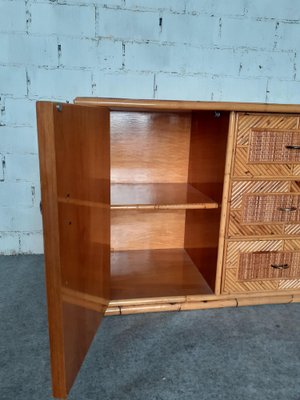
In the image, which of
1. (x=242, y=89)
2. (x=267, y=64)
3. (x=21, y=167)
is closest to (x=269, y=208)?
(x=242, y=89)

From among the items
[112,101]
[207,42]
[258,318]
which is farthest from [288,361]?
[207,42]

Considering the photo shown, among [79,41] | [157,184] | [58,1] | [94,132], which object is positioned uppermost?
[58,1]

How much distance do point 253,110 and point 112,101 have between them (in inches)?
16.8

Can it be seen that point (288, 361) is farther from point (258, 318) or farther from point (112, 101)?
point (112, 101)

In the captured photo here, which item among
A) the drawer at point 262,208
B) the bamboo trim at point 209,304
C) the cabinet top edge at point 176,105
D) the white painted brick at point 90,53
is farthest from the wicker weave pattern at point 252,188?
the white painted brick at point 90,53

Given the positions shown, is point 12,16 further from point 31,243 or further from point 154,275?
point 154,275

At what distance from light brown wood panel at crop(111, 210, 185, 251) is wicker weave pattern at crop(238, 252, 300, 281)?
47 centimetres

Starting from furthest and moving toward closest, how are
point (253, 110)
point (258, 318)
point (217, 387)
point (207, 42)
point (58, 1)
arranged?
point (207, 42) → point (58, 1) → point (258, 318) → point (253, 110) → point (217, 387)

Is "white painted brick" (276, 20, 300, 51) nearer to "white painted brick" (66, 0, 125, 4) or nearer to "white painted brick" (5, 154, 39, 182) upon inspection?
"white painted brick" (66, 0, 125, 4)

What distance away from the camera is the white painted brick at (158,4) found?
1447 millimetres

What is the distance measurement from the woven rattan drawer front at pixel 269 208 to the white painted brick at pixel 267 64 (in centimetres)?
78

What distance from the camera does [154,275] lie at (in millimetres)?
1296

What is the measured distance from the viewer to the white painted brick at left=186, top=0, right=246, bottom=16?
1480 millimetres

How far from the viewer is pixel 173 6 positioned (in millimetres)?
1468
